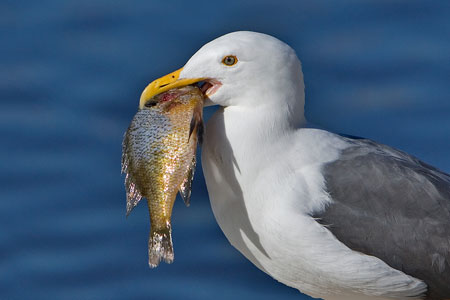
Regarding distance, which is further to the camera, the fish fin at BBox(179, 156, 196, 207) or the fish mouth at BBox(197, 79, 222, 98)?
the fish mouth at BBox(197, 79, 222, 98)

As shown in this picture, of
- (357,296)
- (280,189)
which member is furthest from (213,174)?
(357,296)

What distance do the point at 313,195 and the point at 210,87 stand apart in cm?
74

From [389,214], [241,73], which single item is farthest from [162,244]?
[389,214]

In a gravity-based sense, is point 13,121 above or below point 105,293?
above

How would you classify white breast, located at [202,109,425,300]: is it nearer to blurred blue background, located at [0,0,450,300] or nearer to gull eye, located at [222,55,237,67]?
gull eye, located at [222,55,237,67]

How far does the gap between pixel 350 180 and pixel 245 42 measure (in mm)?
888

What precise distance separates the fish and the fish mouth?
6 centimetres

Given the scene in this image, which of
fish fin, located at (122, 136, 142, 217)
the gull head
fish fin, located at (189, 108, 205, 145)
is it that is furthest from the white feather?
fish fin, located at (122, 136, 142, 217)

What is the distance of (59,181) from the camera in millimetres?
8570

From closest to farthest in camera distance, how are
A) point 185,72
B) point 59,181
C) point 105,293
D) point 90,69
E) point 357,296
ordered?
point 185,72 → point 357,296 → point 105,293 → point 59,181 → point 90,69

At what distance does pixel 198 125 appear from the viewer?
586cm

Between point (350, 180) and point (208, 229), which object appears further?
point (208, 229)

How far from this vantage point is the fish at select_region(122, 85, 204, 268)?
5.81 meters

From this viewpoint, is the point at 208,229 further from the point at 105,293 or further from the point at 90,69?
the point at 90,69
